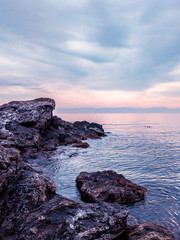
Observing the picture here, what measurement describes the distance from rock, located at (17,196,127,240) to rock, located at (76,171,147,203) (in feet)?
10.7

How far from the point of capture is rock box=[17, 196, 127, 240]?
178 inches

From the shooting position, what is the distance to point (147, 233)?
5.44 metres

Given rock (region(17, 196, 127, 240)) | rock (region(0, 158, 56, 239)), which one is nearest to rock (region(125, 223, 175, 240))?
rock (region(17, 196, 127, 240))

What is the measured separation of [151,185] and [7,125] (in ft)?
61.0

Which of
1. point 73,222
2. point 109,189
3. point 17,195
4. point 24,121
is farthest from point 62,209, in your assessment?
point 24,121

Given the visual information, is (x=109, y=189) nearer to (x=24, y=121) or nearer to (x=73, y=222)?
(x=73, y=222)

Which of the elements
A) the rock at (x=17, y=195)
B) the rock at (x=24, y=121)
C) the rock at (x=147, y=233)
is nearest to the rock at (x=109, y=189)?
the rock at (x=17, y=195)

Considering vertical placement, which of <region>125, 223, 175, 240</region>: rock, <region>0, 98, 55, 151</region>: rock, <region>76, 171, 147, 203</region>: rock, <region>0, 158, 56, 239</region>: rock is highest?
<region>0, 98, 55, 151</region>: rock

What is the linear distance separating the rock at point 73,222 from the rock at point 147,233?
380mm

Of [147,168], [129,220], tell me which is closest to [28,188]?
[129,220]

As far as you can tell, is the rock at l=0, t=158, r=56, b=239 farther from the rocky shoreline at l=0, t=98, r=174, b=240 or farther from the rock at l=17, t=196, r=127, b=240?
the rock at l=17, t=196, r=127, b=240

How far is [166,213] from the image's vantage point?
8.42 metres

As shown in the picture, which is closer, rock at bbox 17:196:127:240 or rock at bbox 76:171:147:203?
rock at bbox 17:196:127:240

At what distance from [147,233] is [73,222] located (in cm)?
250
